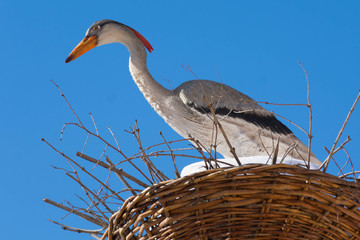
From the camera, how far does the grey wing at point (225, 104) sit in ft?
14.8

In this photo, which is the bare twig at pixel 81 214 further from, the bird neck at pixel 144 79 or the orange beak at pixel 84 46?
the orange beak at pixel 84 46

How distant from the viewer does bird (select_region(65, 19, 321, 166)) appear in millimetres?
4375

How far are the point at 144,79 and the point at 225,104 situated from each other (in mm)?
612

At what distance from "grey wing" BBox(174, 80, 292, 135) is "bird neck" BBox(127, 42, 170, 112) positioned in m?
0.14

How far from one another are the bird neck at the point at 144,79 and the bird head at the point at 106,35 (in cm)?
8

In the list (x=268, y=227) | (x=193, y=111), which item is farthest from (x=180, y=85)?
(x=268, y=227)

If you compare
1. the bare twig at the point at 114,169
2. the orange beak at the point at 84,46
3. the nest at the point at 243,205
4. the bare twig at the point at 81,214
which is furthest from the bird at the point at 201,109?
the nest at the point at 243,205

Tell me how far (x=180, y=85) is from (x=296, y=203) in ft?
9.24

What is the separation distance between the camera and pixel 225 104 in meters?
4.61

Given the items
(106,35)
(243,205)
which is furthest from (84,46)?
(243,205)

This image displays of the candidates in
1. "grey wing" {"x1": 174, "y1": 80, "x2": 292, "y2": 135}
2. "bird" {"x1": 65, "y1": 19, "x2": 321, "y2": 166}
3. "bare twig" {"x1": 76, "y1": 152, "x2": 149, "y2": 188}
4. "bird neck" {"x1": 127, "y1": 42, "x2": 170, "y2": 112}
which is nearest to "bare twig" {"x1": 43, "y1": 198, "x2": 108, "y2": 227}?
"bare twig" {"x1": 76, "y1": 152, "x2": 149, "y2": 188}

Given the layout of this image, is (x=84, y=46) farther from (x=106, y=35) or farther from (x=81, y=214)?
(x=81, y=214)

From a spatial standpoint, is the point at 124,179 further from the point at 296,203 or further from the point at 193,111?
the point at 193,111

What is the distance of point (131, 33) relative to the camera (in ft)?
16.0
